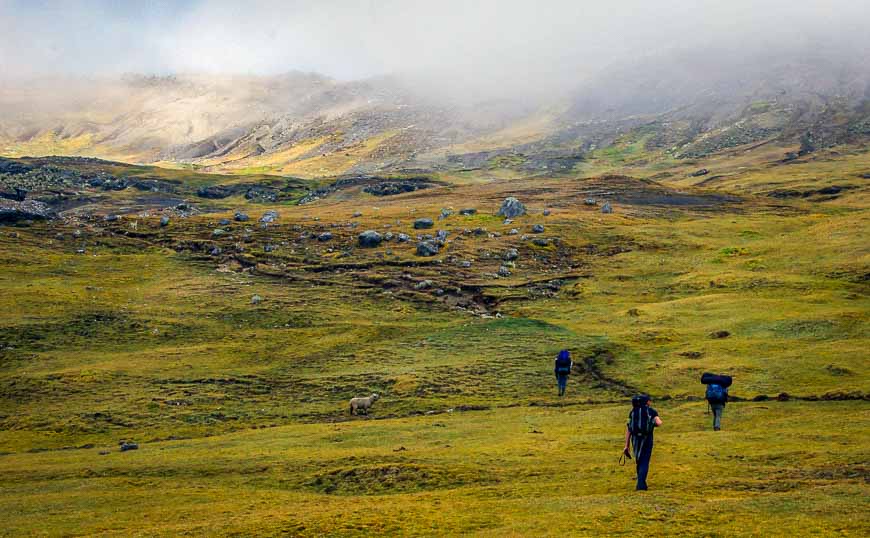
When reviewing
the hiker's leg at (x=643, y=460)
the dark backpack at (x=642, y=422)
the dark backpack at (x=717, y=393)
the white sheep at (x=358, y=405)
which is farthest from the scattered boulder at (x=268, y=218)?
the hiker's leg at (x=643, y=460)

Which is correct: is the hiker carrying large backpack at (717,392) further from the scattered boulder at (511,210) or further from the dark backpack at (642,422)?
the scattered boulder at (511,210)

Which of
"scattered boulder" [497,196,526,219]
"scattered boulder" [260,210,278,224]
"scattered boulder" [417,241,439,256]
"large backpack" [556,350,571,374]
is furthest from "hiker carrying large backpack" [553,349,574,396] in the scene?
"scattered boulder" [260,210,278,224]

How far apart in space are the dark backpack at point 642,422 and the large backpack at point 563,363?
22.0 m

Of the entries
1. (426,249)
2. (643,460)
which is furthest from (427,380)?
(426,249)

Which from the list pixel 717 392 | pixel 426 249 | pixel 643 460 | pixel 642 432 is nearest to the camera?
pixel 642 432

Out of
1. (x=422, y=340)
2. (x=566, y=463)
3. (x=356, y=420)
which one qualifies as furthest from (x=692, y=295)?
(x=566, y=463)

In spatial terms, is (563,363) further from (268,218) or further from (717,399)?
(268,218)

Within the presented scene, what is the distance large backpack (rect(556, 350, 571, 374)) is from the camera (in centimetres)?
4716

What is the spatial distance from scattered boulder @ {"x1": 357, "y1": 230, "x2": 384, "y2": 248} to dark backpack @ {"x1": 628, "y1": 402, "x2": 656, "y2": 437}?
91.0 m

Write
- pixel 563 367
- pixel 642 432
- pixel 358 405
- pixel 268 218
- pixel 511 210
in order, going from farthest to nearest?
1. pixel 511 210
2. pixel 268 218
3. pixel 358 405
4. pixel 563 367
5. pixel 642 432

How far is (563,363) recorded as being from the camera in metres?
47.5

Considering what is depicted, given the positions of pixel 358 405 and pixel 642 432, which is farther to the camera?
pixel 358 405

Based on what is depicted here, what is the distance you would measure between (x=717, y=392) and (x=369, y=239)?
8357cm

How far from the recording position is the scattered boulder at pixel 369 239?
115m
